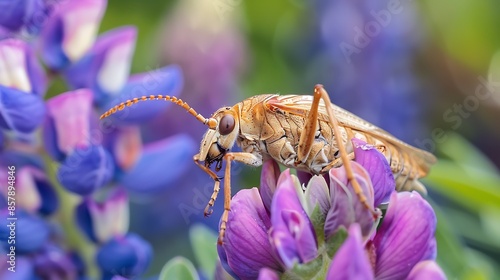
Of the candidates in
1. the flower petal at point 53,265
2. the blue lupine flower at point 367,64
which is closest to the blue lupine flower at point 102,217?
the flower petal at point 53,265

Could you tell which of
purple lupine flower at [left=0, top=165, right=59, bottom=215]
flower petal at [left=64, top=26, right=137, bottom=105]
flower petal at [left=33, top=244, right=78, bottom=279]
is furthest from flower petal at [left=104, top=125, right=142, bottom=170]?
flower petal at [left=33, top=244, right=78, bottom=279]

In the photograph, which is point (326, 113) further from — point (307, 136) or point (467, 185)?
point (467, 185)

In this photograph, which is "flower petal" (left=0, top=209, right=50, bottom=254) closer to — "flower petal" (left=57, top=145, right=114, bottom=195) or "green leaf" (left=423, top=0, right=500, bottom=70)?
"flower petal" (left=57, top=145, right=114, bottom=195)

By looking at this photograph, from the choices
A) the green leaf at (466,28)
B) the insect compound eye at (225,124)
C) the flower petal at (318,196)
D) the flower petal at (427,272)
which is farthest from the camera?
the green leaf at (466,28)

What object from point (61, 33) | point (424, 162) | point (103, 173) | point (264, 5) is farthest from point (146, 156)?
point (264, 5)

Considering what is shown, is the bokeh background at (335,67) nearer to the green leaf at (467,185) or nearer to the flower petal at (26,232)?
the green leaf at (467,185)
